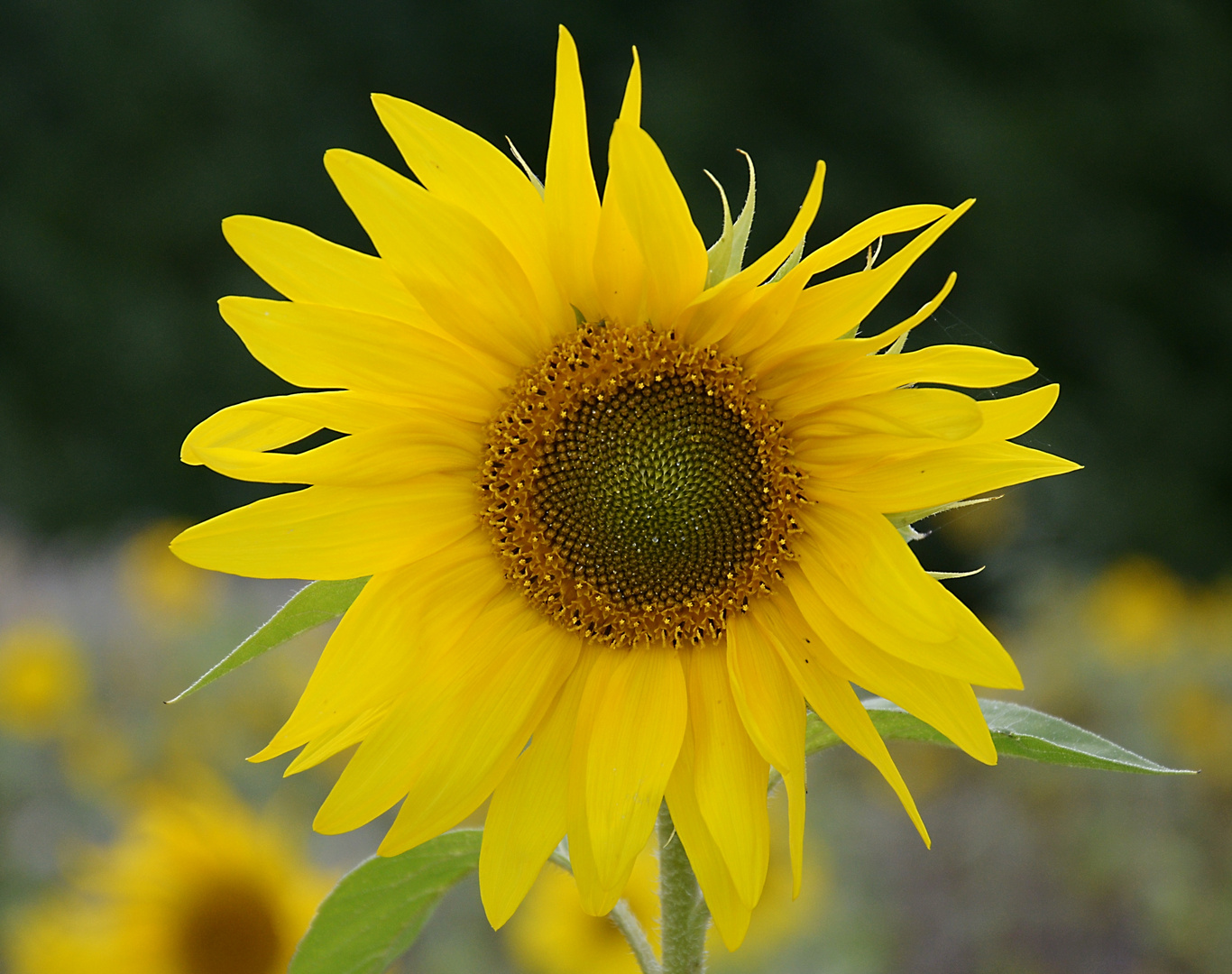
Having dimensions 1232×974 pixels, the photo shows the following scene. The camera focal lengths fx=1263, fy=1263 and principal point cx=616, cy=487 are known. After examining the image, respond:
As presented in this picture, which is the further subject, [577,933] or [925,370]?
[577,933]

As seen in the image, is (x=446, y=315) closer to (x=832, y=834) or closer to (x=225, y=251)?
(x=832, y=834)

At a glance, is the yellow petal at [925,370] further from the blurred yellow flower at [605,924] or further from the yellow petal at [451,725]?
the blurred yellow flower at [605,924]

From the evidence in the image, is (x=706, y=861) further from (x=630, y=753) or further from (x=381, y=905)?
(x=381, y=905)

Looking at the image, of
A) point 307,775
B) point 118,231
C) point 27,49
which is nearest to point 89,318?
point 118,231

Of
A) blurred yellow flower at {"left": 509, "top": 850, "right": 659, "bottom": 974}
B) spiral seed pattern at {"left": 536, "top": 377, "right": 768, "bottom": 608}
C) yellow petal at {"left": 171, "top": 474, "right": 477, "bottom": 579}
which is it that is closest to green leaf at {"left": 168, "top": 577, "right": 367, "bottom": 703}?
yellow petal at {"left": 171, "top": 474, "right": 477, "bottom": 579}

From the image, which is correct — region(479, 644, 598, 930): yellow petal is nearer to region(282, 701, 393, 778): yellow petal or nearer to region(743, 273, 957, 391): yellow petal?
region(282, 701, 393, 778): yellow petal

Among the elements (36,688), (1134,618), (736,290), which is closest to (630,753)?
(736,290)

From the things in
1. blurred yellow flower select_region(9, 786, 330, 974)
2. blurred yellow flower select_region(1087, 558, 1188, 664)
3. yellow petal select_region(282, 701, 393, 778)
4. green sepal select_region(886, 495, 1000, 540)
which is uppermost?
green sepal select_region(886, 495, 1000, 540)
